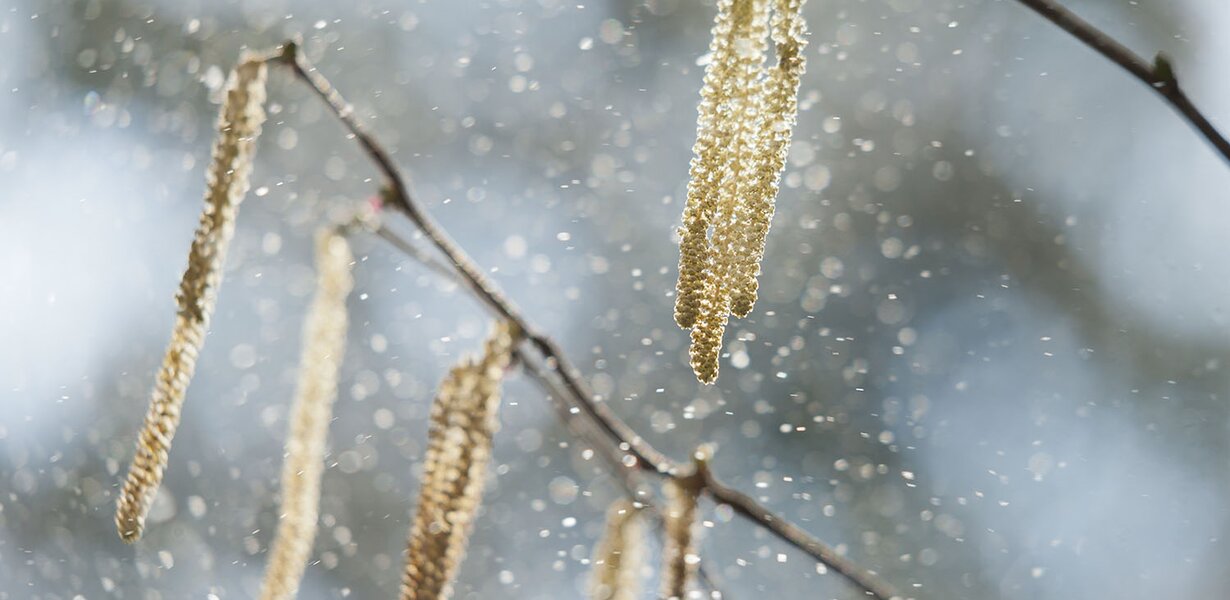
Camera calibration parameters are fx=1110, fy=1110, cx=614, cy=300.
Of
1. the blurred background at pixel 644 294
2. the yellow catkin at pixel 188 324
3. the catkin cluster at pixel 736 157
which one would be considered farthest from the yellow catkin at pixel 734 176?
the blurred background at pixel 644 294

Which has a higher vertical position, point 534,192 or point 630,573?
point 630,573

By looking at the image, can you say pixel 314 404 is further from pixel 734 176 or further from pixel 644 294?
pixel 644 294

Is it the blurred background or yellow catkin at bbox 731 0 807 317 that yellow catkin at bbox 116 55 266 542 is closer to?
yellow catkin at bbox 731 0 807 317

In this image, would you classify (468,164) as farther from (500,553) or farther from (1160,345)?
(1160,345)

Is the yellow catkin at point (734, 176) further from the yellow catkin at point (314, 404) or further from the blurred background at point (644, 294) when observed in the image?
the blurred background at point (644, 294)

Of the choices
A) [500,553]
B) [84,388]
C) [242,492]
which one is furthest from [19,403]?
[500,553]

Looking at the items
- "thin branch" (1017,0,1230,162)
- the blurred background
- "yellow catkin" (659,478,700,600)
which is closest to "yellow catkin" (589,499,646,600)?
"yellow catkin" (659,478,700,600)
